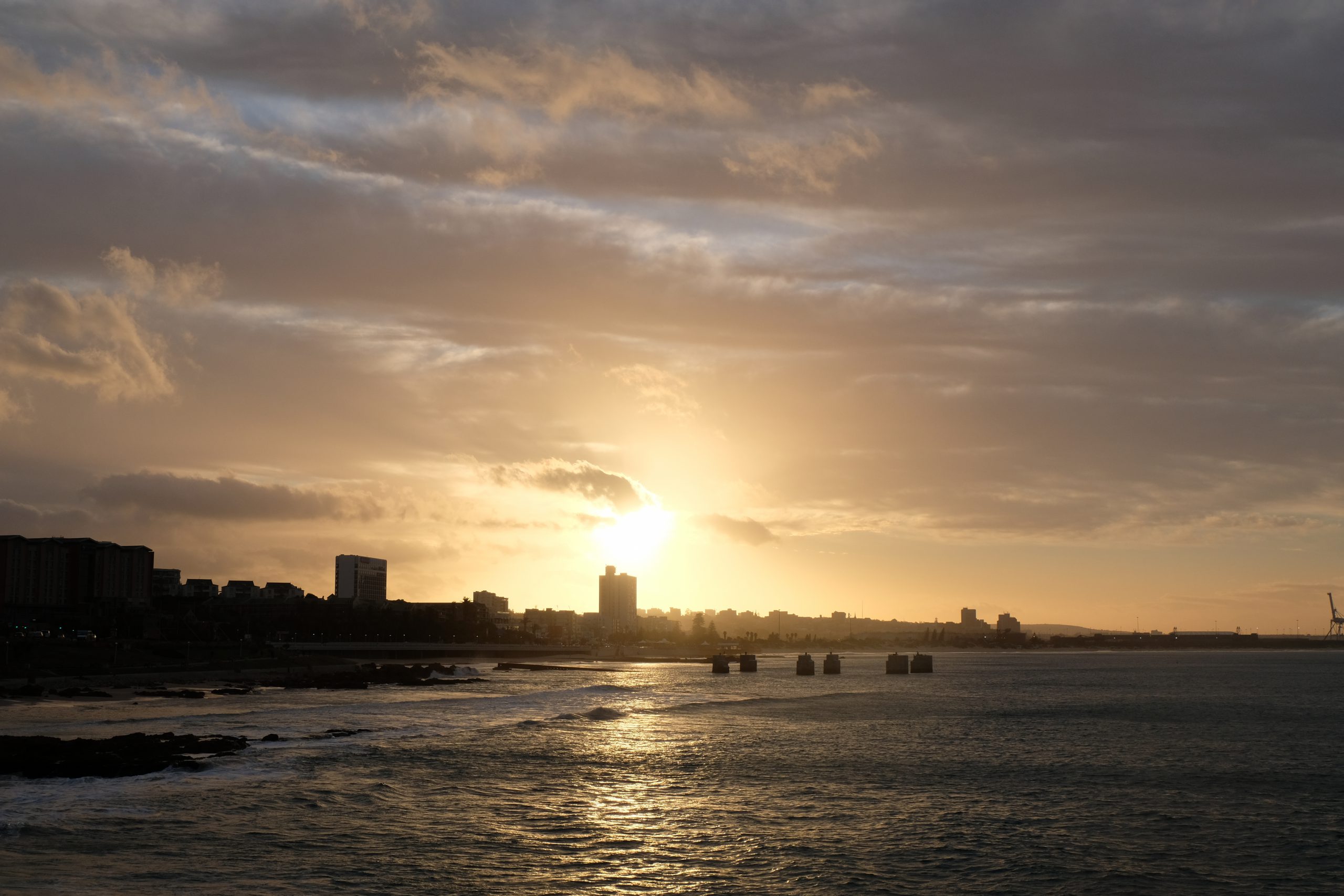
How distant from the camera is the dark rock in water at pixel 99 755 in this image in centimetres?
5612

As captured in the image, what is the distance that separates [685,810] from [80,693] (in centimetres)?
9530

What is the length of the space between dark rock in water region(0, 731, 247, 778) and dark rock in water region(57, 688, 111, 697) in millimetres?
57822

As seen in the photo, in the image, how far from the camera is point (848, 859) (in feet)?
130

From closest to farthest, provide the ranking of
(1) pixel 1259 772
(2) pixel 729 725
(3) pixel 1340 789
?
1. (3) pixel 1340 789
2. (1) pixel 1259 772
3. (2) pixel 729 725

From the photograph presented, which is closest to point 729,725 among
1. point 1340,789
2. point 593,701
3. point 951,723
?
point 951,723

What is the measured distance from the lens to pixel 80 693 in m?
119

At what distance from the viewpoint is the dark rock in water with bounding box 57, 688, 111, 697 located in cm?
11694

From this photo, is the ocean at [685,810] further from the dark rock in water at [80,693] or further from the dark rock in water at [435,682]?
the dark rock in water at [435,682]

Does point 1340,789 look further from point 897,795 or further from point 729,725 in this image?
point 729,725

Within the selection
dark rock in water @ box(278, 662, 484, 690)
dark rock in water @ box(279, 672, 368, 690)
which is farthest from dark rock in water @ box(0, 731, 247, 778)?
dark rock in water @ box(278, 662, 484, 690)

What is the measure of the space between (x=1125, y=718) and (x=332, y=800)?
84853 millimetres

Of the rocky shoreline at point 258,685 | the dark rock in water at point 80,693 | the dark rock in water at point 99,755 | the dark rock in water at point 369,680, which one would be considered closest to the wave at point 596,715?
the dark rock in water at point 99,755

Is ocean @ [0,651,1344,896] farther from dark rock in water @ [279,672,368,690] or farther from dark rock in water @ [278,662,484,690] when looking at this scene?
dark rock in water @ [278,662,484,690]

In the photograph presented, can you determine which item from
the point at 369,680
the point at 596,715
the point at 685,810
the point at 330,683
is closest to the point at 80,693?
the point at 330,683
